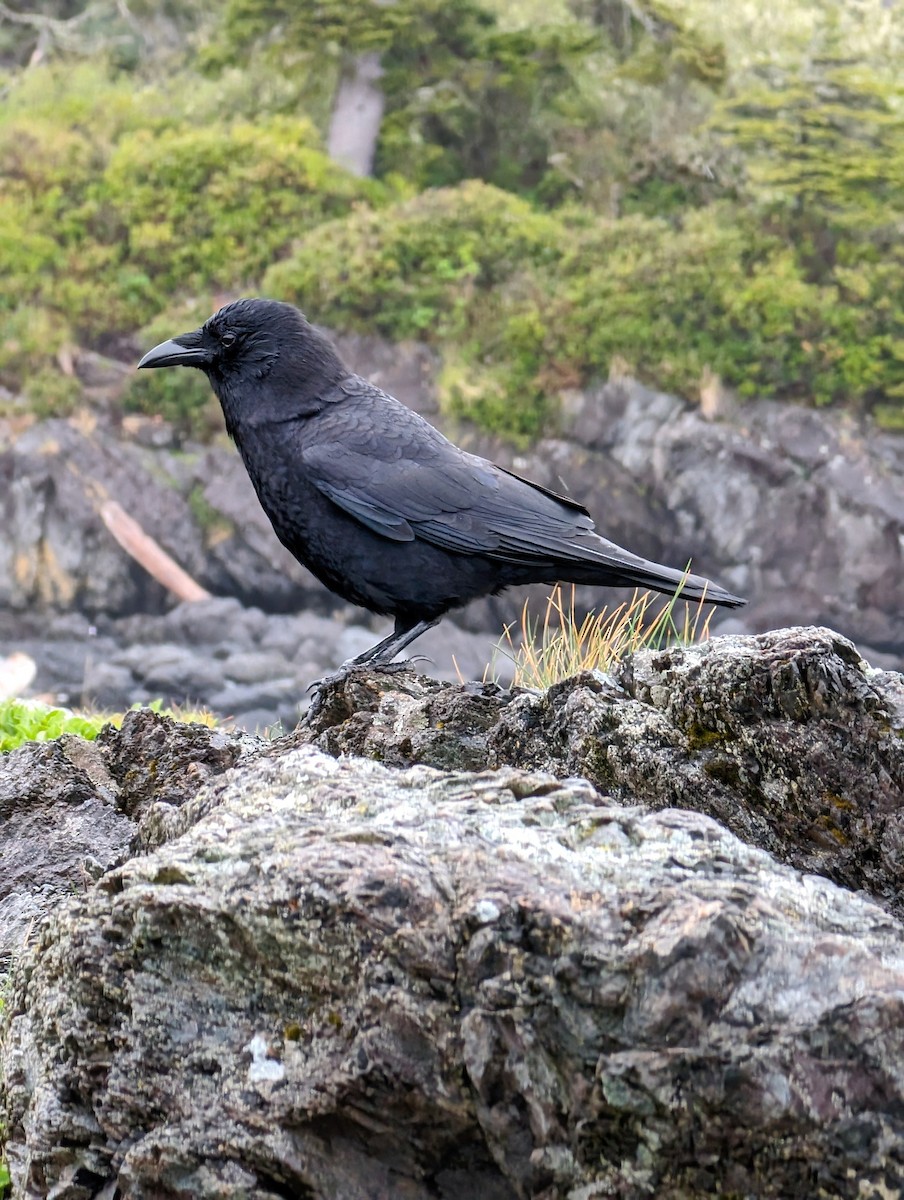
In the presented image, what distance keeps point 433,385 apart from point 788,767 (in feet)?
35.2

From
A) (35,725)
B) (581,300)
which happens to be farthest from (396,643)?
(581,300)

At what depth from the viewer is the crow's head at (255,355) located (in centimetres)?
419

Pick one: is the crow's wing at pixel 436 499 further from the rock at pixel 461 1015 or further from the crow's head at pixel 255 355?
the rock at pixel 461 1015

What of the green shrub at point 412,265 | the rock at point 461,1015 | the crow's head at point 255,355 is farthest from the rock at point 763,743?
the green shrub at point 412,265

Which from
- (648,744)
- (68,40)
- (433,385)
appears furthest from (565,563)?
(68,40)

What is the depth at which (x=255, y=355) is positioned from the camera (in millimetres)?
4227

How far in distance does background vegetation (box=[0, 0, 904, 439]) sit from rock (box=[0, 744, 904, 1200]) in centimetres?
1054

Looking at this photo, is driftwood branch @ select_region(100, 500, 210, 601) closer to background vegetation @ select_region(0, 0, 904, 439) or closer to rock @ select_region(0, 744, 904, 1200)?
background vegetation @ select_region(0, 0, 904, 439)

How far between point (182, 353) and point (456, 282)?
29.5 ft

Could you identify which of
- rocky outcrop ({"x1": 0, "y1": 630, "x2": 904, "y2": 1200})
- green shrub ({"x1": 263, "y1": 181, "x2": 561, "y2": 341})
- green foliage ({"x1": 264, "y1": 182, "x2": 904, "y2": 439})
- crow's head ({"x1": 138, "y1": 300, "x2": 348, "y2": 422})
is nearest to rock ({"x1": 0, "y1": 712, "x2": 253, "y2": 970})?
rocky outcrop ({"x1": 0, "y1": 630, "x2": 904, "y2": 1200})

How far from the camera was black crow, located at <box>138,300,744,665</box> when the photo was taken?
12.9 ft

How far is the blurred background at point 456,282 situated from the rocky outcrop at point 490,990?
8.68 metres

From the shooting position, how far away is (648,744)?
220 cm

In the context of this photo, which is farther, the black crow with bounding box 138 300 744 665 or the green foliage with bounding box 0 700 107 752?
the green foliage with bounding box 0 700 107 752
